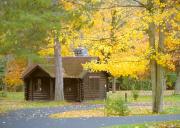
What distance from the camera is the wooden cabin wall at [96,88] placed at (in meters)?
46.3

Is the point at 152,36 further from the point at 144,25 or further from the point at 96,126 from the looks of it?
the point at 96,126

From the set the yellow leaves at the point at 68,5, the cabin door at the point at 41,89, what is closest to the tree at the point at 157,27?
the yellow leaves at the point at 68,5

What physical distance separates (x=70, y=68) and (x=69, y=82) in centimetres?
144

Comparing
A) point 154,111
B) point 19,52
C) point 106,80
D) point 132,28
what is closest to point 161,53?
point 132,28

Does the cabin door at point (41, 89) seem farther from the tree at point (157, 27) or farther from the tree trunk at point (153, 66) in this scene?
the tree trunk at point (153, 66)

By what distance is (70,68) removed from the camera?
47469 millimetres

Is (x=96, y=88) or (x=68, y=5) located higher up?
(x=68, y=5)

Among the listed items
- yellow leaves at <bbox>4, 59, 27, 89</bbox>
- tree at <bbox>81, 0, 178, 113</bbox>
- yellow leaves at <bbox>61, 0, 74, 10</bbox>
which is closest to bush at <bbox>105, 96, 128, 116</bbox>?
tree at <bbox>81, 0, 178, 113</bbox>

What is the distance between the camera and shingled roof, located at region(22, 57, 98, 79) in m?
45.9

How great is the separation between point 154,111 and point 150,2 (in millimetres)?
8346

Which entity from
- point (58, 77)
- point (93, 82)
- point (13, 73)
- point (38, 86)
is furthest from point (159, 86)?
point (13, 73)

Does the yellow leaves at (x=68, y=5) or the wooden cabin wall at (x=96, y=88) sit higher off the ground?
the yellow leaves at (x=68, y=5)

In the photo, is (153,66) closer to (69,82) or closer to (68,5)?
(68,5)

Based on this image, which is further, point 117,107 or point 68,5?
point 117,107
